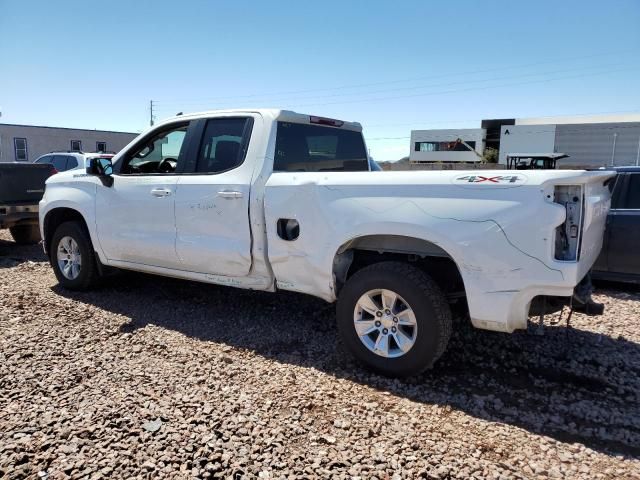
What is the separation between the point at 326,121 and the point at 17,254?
658cm

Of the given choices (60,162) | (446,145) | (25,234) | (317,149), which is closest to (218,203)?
(317,149)

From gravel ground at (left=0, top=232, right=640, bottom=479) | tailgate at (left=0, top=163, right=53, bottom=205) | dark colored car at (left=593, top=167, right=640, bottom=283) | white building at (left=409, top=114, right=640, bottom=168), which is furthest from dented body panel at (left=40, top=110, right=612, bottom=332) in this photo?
white building at (left=409, top=114, right=640, bottom=168)

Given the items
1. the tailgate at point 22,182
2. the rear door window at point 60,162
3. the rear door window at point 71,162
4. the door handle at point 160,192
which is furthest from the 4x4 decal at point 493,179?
the rear door window at point 60,162

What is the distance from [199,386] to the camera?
351 centimetres

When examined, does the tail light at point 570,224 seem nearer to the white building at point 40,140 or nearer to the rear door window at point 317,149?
the rear door window at point 317,149

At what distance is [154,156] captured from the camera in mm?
5340

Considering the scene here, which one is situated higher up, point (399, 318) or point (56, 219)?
point (56, 219)

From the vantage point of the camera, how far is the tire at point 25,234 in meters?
9.50

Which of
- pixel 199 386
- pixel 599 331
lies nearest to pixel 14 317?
pixel 199 386

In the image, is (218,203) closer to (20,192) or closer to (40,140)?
(20,192)

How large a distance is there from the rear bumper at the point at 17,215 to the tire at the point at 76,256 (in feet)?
10.3

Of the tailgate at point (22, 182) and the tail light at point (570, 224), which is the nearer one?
the tail light at point (570, 224)

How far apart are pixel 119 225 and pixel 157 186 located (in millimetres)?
731

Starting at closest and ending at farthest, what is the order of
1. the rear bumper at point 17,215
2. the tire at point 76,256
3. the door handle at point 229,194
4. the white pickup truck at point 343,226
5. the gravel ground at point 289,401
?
1. the gravel ground at point 289,401
2. the white pickup truck at point 343,226
3. the door handle at point 229,194
4. the tire at point 76,256
5. the rear bumper at point 17,215
